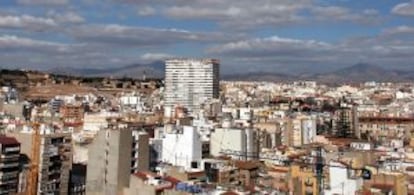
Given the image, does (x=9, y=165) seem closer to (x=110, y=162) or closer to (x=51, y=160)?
(x=51, y=160)

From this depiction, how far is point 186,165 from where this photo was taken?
1667cm

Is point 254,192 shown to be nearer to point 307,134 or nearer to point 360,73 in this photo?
point 307,134

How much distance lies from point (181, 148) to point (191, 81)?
88.3ft

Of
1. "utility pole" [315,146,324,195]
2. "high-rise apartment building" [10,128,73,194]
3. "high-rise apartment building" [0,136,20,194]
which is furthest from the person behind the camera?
"high-rise apartment building" [10,128,73,194]

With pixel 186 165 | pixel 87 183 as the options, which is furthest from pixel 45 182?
pixel 186 165

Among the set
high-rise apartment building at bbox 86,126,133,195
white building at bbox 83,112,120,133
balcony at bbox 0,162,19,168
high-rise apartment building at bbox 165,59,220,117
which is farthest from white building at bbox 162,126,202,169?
high-rise apartment building at bbox 165,59,220,117

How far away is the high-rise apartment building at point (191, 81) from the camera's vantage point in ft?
140

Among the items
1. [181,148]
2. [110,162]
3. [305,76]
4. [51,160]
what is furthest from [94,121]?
[305,76]

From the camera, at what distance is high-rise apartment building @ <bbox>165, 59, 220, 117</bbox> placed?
42.8m

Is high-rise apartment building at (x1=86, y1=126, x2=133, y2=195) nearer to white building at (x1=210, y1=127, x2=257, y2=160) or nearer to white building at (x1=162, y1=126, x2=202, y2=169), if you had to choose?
white building at (x1=162, y1=126, x2=202, y2=169)

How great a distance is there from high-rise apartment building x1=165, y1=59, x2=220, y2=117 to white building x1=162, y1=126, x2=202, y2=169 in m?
24.9

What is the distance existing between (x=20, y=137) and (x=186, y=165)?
4904 mm

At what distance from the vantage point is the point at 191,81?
143 ft

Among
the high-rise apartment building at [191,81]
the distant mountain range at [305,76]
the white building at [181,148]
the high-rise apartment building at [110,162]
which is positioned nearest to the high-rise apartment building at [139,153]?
the high-rise apartment building at [110,162]
